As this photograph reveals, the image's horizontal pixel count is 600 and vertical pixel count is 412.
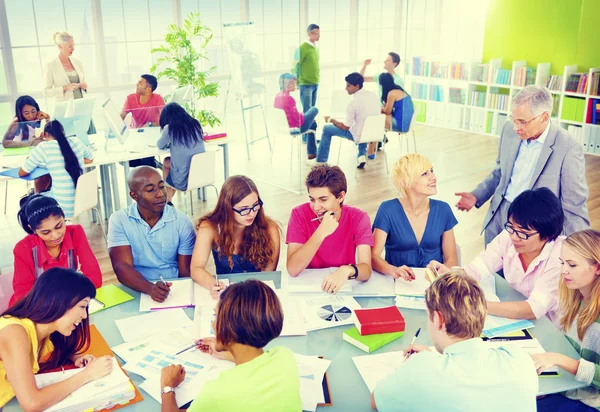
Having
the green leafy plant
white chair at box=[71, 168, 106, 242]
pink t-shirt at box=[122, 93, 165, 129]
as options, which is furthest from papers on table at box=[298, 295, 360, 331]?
the green leafy plant

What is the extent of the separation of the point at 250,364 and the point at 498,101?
27.5ft

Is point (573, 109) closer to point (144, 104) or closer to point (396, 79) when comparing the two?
point (396, 79)

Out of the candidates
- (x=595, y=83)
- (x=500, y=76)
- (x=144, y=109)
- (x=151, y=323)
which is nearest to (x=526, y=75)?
(x=500, y=76)

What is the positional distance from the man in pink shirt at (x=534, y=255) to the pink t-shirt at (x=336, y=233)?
20.7 inches

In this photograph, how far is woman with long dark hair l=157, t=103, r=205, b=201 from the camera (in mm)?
→ 5680

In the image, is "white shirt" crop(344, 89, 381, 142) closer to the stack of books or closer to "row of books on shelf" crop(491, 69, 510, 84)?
"row of books on shelf" crop(491, 69, 510, 84)

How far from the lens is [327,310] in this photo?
8.64 ft

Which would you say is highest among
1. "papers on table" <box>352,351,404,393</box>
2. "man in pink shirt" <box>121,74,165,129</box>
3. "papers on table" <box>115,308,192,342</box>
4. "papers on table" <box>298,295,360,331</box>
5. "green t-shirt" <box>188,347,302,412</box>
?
"man in pink shirt" <box>121,74,165,129</box>

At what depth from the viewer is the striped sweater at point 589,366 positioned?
215cm

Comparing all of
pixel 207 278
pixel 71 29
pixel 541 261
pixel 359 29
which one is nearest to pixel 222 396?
pixel 207 278

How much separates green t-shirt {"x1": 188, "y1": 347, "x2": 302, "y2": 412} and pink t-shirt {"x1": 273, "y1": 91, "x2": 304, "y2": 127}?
5.07 meters

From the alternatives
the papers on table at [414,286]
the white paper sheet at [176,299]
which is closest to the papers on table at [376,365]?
the papers on table at [414,286]

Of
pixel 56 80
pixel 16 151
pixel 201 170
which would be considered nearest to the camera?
pixel 16 151

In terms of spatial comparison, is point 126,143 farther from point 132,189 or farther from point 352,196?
point 132,189
